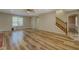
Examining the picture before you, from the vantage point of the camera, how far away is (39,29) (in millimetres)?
2340

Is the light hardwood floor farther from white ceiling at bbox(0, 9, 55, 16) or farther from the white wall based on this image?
white ceiling at bbox(0, 9, 55, 16)

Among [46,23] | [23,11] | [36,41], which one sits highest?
[23,11]

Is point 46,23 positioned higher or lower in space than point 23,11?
lower

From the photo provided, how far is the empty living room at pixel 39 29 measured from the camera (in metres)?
2.27

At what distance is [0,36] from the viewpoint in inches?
90.0

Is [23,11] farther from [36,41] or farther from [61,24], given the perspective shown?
[61,24]

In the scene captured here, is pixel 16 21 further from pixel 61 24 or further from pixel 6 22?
pixel 61 24

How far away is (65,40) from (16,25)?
3.30 ft

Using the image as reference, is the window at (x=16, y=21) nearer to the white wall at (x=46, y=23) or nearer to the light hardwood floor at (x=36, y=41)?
the light hardwood floor at (x=36, y=41)

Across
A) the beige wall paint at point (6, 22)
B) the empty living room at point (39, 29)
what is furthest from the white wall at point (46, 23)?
the beige wall paint at point (6, 22)

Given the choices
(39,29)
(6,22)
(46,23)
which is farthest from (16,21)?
(46,23)

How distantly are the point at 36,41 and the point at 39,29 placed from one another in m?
0.24
